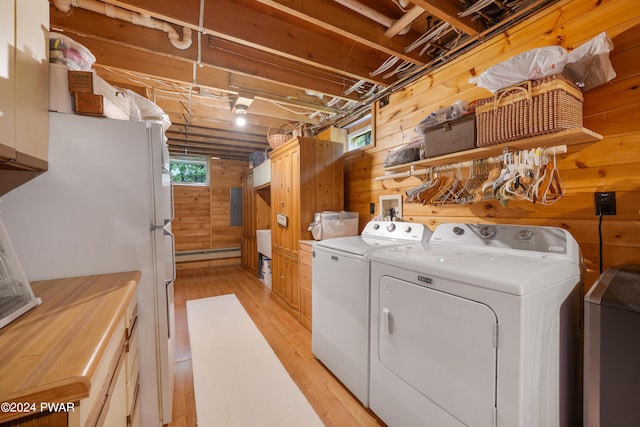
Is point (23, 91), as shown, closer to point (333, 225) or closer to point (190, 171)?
point (333, 225)

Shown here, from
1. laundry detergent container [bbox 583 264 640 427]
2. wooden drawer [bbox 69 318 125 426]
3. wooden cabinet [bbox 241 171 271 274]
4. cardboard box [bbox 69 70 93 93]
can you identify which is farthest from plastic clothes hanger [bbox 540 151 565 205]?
wooden cabinet [bbox 241 171 271 274]

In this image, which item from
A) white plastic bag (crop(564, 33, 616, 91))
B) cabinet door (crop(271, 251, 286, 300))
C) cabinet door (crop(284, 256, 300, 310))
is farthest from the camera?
cabinet door (crop(271, 251, 286, 300))

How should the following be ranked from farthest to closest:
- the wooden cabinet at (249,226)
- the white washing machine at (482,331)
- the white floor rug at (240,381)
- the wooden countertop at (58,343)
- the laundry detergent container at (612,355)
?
the wooden cabinet at (249,226) < the white floor rug at (240,381) < the white washing machine at (482,331) < the laundry detergent container at (612,355) < the wooden countertop at (58,343)

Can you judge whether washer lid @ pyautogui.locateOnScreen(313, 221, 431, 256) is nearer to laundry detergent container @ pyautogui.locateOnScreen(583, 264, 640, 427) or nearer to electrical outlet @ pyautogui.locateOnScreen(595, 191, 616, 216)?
electrical outlet @ pyautogui.locateOnScreen(595, 191, 616, 216)

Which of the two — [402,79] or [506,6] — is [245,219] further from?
[506,6]

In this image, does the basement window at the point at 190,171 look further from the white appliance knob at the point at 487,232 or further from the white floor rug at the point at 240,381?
the white appliance knob at the point at 487,232

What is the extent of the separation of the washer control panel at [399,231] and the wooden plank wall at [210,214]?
172 inches

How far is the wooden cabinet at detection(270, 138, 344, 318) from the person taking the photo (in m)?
2.93

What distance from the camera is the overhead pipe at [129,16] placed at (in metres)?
1.61

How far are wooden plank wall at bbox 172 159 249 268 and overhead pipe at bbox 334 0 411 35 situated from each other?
15.8ft

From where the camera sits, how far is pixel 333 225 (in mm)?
2771

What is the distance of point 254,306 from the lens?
3471 mm

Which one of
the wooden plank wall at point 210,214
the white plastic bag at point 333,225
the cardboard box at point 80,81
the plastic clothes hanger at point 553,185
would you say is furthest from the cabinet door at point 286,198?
the wooden plank wall at point 210,214

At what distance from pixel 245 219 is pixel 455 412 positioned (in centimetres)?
503
